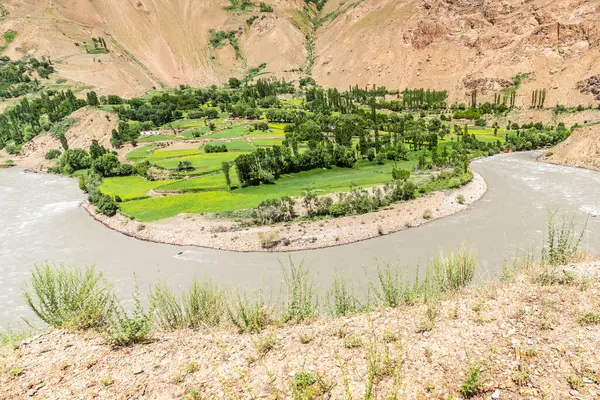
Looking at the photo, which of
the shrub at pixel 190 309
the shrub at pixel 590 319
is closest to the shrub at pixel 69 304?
the shrub at pixel 190 309

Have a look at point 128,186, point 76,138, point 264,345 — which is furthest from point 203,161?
point 264,345

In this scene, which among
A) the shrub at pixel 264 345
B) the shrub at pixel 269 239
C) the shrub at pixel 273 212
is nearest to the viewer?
the shrub at pixel 264 345

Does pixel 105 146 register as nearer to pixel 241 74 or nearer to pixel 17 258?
pixel 17 258

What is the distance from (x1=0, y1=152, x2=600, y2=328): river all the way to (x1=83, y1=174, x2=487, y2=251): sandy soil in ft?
3.40

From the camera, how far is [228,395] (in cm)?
758

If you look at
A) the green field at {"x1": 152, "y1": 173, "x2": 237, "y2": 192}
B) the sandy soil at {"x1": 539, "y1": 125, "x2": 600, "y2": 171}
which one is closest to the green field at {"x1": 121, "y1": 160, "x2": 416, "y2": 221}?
the green field at {"x1": 152, "y1": 173, "x2": 237, "y2": 192}

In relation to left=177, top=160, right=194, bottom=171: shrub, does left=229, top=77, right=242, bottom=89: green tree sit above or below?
above

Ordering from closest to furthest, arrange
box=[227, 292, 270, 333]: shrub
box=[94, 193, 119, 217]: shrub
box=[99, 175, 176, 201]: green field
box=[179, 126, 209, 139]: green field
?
box=[227, 292, 270, 333]: shrub < box=[94, 193, 119, 217]: shrub < box=[99, 175, 176, 201]: green field < box=[179, 126, 209, 139]: green field

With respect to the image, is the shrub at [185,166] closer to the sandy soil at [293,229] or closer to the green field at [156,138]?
the sandy soil at [293,229]

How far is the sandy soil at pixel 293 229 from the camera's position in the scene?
114 feet

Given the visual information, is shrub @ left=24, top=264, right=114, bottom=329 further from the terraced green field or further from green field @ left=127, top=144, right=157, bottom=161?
green field @ left=127, top=144, right=157, bottom=161

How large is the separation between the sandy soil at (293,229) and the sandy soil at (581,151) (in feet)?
82.6

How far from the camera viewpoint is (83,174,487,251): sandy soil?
34750 millimetres

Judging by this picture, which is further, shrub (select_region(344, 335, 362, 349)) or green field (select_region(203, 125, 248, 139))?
green field (select_region(203, 125, 248, 139))
